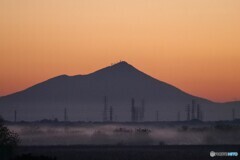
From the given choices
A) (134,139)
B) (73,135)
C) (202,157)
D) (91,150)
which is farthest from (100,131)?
(202,157)

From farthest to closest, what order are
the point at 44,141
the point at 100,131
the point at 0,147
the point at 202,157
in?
the point at 100,131 → the point at 44,141 → the point at 202,157 → the point at 0,147

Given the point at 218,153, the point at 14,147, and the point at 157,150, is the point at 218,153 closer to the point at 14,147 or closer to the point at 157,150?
the point at 157,150

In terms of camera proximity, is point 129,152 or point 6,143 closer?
point 6,143

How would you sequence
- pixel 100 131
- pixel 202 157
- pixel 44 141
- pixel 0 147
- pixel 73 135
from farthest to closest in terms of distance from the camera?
pixel 100 131 < pixel 73 135 < pixel 44 141 < pixel 202 157 < pixel 0 147

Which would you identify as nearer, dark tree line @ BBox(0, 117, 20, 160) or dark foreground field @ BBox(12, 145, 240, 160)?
dark tree line @ BBox(0, 117, 20, 160)

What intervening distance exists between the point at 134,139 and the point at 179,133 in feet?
81.1

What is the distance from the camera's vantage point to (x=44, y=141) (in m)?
165

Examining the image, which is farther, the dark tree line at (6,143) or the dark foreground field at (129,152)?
the dark foreground field at (129,152)

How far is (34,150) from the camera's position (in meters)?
128

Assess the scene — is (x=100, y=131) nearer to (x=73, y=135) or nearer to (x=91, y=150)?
(x=73, y=135)

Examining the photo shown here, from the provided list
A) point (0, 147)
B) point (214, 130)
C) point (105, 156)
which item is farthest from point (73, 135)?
point (0, 147)

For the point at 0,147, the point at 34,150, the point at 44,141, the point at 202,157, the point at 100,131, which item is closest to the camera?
the point at 0,147

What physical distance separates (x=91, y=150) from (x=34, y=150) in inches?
278

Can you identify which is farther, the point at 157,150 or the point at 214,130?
the point at 214,130
